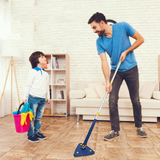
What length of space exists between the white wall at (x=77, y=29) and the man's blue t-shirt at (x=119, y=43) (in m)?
1.76

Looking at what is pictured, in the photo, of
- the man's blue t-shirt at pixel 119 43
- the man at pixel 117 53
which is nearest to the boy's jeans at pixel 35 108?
the man at pixel 117 53

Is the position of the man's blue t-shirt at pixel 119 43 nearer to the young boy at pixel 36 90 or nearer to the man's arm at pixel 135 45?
the man's arm at pixel 135 45

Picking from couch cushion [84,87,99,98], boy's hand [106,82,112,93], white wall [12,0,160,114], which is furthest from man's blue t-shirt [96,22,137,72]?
white wall [12,0,160,114]

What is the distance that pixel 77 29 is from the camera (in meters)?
3.68

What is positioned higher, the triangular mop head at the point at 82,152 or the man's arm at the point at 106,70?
the man's arm at the point at 106,70

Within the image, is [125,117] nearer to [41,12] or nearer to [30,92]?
[30,92]

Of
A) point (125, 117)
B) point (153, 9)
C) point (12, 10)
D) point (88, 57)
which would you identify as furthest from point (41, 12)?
point (125, 117)

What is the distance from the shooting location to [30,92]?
1.82m

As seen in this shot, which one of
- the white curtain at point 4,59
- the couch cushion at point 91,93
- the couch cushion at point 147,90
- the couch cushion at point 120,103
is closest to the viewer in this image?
the couch cushion at point 120,103

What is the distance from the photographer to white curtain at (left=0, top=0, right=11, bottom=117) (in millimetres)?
3406

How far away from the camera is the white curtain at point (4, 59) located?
3406mm

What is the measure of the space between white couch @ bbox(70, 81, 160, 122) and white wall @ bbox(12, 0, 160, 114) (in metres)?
0.58

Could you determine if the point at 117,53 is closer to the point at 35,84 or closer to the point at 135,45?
the point at 135,45

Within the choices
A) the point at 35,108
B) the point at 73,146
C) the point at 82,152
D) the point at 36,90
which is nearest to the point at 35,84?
the point at 36,90
